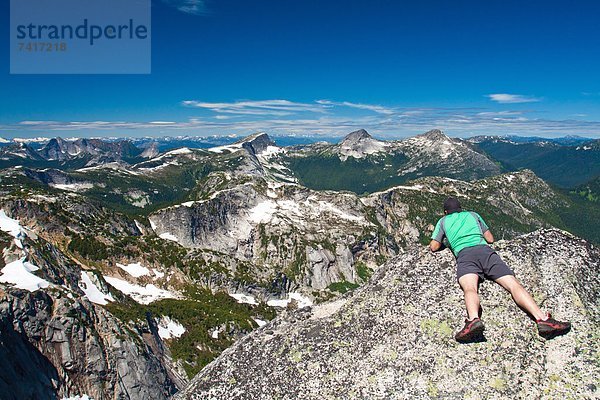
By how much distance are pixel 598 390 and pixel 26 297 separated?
187 feet

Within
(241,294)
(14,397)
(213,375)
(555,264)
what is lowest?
(241,294)

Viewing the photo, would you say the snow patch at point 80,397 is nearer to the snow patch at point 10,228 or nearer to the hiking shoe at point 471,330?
the snow patch at point 10,228

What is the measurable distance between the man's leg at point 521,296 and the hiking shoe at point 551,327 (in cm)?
18

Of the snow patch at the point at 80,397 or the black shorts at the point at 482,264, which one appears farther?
the snow patch at the point at 80,397

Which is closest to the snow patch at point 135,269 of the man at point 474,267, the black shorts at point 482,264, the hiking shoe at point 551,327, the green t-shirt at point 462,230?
the green t-shirt at point 462,230

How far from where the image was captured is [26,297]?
46.4 m

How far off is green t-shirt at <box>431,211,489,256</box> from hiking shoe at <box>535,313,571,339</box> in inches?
125

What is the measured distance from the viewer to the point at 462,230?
1378 cm

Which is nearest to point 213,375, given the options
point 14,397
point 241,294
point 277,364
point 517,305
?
point 277,364

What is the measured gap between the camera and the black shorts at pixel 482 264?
12.6 meters

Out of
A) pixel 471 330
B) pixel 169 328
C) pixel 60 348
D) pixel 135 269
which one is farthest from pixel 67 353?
pixel 135 269

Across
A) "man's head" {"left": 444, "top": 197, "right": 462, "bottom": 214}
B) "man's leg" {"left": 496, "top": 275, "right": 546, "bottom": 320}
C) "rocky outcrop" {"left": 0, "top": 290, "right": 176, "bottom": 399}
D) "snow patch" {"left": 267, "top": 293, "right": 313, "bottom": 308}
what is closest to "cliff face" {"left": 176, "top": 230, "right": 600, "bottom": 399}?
"man's leg" {"left": 496, "top": 275, "right": 546, "bottom": 320}

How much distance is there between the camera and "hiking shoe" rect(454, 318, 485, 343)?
11594mm

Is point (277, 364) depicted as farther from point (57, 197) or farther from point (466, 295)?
point (57, 197)
